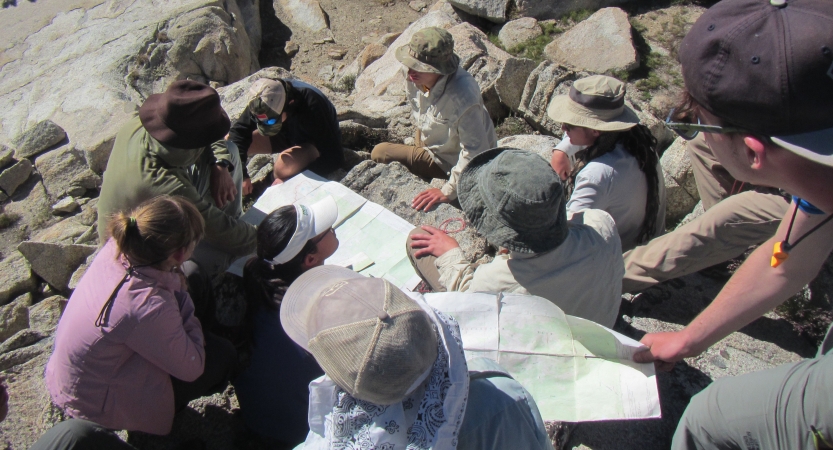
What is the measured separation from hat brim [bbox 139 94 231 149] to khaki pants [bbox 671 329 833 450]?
2.48 m

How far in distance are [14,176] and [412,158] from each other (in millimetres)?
3742

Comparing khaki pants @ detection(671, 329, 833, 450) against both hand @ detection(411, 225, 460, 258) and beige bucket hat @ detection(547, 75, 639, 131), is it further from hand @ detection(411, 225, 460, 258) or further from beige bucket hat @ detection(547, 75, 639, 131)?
beige bucket hat @ detection(547, 75, 639, 131)

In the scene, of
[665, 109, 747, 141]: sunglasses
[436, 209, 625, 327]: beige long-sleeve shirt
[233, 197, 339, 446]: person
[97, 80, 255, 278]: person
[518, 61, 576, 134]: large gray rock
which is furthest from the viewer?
[518, 61, 576, 134]: large gray rock

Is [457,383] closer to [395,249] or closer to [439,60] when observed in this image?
[395,249]

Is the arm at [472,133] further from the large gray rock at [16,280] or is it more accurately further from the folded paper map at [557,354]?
the large gray rock at [16,280]

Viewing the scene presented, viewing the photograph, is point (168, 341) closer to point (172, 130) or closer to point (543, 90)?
point (172, 130)

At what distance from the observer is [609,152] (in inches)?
103

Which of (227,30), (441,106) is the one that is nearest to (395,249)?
(441,106)

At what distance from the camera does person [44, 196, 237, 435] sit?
2.02 m

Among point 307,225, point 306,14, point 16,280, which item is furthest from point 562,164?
point 306,14

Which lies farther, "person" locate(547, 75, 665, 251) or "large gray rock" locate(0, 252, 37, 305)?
"large gray rock" locate(0, 252, 37, 305)

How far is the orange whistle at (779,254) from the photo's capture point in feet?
5.41

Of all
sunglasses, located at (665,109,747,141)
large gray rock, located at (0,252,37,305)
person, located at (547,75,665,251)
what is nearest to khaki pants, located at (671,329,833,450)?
sunglasses, located at (665,109,747,141)

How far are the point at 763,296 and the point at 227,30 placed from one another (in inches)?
265
